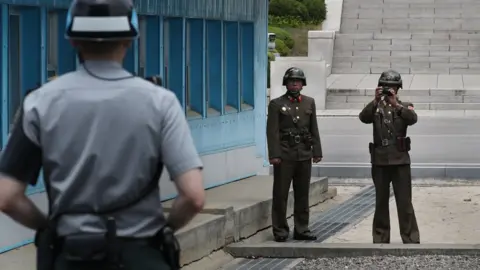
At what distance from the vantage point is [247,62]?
15.2m

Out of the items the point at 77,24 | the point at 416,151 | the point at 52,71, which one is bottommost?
the point at 416,151

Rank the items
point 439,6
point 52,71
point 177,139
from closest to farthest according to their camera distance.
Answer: point 177,139 < point 52,71 < point 439,6

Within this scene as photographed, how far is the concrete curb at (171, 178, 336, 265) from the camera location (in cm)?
1000

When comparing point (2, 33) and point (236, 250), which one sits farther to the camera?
point (236, 250)

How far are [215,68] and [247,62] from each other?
1192mm

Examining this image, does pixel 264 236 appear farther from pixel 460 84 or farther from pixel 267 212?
pixel 460 84

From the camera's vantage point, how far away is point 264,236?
12.2 metres

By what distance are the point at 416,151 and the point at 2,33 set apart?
12.4 meters

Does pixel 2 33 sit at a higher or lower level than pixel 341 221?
higher

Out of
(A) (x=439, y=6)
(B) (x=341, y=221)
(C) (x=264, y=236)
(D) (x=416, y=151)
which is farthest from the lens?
(A) (x=439, y=6)

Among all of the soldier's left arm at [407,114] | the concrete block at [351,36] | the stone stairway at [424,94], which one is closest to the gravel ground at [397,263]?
the soldier's left arm at [407,114]

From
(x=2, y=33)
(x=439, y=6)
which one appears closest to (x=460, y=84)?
(x=439, y=6)

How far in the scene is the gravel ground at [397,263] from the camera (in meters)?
10.1

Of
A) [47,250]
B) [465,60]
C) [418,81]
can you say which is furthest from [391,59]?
[47,250]
